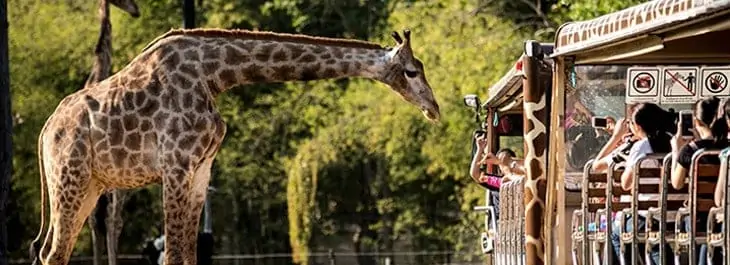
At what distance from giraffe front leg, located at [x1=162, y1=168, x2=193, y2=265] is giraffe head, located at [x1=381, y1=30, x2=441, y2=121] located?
1936mm

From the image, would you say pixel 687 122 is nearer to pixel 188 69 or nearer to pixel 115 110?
pixel 188 69

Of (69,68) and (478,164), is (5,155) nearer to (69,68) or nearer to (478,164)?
(478,164)

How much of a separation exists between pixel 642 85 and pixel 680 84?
0.99 ft

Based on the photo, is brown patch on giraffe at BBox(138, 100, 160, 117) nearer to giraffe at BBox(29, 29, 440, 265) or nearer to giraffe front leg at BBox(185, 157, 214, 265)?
giraffe at BBox(29, 29, 440, 265)

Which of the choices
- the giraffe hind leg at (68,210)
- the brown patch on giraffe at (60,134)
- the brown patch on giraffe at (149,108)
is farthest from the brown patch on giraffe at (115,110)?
the giraffe hind leg at (68,210)

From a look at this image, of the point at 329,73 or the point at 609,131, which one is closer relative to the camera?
the point at 609,131

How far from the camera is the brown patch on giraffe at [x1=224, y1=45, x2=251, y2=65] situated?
17688mm

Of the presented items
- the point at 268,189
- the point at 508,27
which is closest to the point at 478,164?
the point at 508,27

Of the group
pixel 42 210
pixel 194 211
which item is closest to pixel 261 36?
pixel 194 211

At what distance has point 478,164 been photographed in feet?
67.8

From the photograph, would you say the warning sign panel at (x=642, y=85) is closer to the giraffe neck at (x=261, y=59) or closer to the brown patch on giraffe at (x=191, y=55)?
the giraffe neck at (x=261, y=59)

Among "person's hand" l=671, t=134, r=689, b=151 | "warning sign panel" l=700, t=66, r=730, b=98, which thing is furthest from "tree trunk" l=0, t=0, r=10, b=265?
"warning sign panel" l=700, t=66, r=730, b=98

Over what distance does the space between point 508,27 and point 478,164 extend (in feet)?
50.4

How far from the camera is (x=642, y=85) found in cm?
1516
